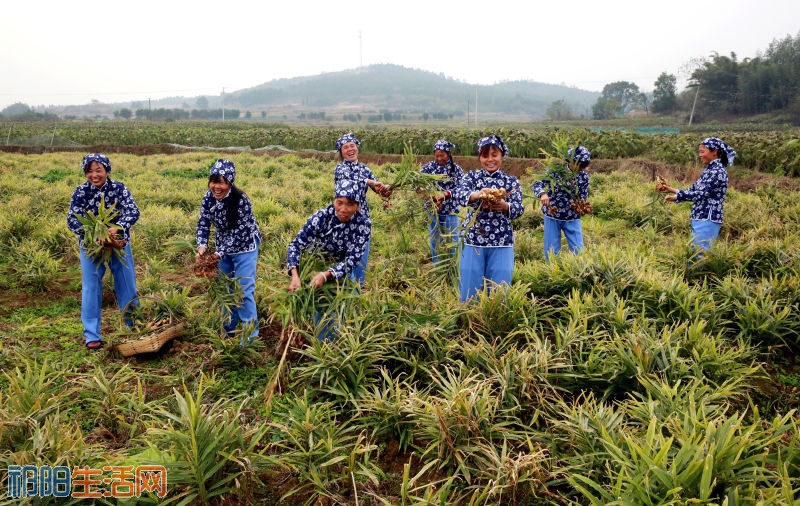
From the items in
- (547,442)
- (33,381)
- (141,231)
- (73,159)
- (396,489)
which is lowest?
(396,489)

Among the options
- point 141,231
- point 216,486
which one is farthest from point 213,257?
point 141,231

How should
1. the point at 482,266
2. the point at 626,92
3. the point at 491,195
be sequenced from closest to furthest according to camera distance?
the point at 491,195
the point at 482,266
the point at 626,92

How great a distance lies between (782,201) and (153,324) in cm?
1212

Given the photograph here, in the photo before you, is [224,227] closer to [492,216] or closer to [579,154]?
[492,216]

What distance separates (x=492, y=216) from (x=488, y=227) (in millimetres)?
116

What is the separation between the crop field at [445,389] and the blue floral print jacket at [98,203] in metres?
0.76

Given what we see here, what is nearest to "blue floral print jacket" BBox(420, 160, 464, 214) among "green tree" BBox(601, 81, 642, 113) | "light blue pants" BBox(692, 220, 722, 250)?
"light blue pants" BBox(692, 220, 722, 250)

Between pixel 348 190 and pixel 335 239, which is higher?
pixel 348 190

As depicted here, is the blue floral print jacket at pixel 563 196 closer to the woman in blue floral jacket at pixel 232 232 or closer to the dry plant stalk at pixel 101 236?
the woman in blue floral jacket at pixel 232 232

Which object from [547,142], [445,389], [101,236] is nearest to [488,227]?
[445,389]

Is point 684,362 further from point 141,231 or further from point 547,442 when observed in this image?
point 141,231

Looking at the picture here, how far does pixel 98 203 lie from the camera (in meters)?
4.82

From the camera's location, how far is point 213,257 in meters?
4.47

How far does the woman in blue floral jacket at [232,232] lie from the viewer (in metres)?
4.51
